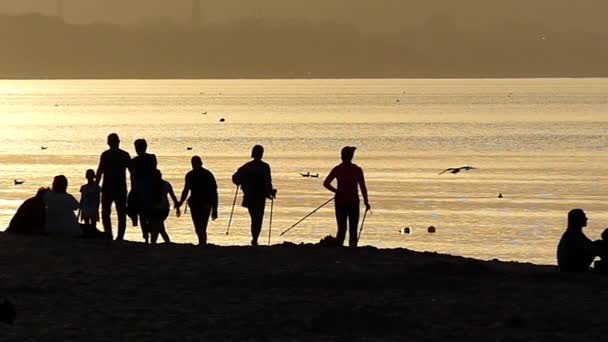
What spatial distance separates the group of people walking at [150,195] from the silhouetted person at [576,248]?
11.0 ft

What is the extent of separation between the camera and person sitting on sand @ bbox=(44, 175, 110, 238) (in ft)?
60.8

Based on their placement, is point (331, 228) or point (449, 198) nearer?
point (331, 228)

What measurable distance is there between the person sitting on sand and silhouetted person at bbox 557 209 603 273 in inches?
261

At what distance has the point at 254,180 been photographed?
19.2 m

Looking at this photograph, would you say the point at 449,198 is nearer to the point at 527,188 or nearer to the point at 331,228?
the point at 527,188

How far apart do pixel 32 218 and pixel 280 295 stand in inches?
236

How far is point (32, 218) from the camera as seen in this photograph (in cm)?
1906

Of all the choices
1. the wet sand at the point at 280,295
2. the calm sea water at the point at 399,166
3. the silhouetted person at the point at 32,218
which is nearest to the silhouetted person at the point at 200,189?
the wet sand at the point at 280,295

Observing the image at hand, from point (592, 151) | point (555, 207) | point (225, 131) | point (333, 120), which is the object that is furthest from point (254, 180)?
point (333, 120)

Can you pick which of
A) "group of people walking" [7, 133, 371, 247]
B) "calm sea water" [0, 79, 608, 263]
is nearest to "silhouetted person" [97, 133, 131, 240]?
"group of people walking" [7, 133, 371, 247]

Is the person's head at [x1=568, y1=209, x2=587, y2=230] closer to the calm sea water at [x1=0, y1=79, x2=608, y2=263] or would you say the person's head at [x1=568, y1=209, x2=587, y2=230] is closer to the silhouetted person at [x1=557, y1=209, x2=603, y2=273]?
the silhouetted person at [x1=557, y1=209, x2=603, y2=273]

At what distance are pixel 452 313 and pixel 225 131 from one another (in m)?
127

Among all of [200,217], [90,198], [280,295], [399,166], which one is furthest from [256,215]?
[399,166]

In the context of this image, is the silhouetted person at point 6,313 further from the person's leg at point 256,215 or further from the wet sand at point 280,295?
the person's leg at point 256,215
